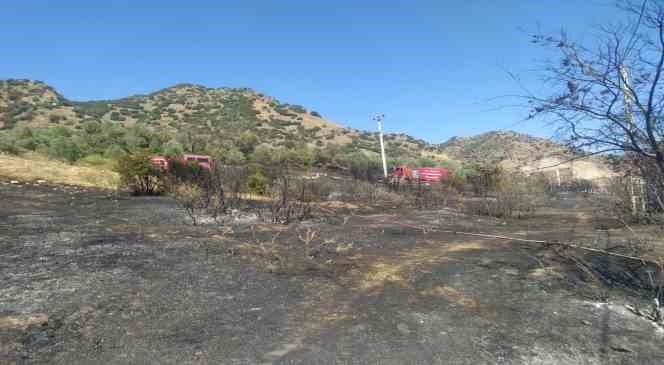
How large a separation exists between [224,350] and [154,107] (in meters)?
51.9

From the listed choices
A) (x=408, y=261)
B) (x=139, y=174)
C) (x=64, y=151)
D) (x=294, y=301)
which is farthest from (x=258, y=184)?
(x=294, y=301)

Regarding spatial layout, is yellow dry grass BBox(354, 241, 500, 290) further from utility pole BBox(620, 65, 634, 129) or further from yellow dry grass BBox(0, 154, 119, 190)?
yellow dry grass BBox(0, 154, 119, 190)

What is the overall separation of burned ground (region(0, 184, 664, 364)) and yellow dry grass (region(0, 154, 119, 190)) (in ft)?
20.3

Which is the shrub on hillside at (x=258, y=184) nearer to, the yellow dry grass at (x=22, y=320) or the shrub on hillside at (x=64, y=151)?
the shrub on hillside at (x=64, y=151)

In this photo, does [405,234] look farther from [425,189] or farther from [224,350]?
[425,189]

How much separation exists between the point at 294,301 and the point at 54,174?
1234 centimetres

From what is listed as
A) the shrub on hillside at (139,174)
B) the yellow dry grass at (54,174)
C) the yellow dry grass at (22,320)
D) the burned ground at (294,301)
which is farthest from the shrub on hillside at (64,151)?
the yellow dry grass at (22,320)

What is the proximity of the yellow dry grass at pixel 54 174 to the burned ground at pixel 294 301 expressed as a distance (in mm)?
6188

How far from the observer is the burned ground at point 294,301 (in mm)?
2848

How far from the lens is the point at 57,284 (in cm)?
384

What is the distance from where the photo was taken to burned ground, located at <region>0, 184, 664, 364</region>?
2848 millimetres

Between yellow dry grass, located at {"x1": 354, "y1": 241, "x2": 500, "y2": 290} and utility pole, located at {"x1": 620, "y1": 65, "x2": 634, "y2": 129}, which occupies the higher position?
utility pole, located at {"x1": 620, "y1": 65, "x2": 634, "y2": 129}

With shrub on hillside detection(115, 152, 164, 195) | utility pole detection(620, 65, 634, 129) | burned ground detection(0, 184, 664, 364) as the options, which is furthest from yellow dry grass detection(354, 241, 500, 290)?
shrub on hillside detection(115, 152, 164, 195)

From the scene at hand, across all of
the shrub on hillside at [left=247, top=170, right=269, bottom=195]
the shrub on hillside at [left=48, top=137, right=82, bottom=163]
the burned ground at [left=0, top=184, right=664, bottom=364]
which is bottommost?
the burned ground at [left=0, top=184, right=664, bottom=364]
